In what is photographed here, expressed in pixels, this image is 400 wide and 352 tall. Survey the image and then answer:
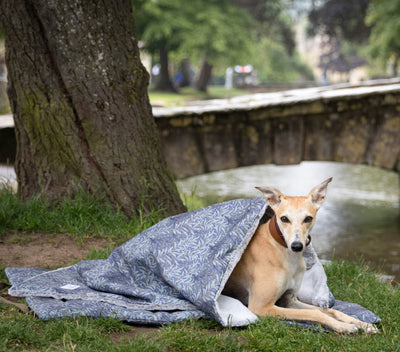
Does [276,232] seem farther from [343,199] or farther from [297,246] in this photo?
[343,199]

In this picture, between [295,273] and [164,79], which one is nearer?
[295,273]

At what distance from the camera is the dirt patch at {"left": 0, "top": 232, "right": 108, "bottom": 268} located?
5.05m

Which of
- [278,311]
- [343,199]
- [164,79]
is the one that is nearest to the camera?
[278,311]

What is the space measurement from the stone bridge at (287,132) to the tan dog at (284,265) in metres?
4.71

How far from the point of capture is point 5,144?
775 centimetres

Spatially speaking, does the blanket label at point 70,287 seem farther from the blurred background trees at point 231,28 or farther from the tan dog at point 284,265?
the blurred background trees at point 231,28

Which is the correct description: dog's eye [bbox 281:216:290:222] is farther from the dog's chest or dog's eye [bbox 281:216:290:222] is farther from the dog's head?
the dog's chest

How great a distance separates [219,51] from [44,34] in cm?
1928

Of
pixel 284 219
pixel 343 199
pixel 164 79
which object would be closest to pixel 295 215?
pixel 284 219

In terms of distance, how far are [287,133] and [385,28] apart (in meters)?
12.4

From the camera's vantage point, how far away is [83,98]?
18.8ft

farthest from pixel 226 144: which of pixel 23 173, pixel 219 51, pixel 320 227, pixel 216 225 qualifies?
pixel 219 51

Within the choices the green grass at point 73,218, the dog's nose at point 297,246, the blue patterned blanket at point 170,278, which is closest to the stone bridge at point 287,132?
the green grass at point 73,218

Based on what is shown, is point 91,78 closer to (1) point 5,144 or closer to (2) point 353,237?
(1) point 5,144
